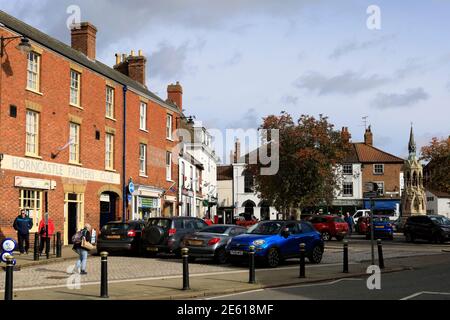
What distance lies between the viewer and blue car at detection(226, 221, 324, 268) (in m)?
19.2

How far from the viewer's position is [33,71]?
25.7m

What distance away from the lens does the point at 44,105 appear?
26.0m

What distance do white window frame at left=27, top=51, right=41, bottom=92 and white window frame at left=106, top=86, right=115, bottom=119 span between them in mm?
6191

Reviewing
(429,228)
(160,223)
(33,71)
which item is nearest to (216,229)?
(160,223)

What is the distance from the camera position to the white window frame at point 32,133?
82.2ft

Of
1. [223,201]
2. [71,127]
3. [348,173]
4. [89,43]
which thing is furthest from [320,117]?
[223,201]

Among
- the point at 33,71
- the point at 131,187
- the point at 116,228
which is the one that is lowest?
the point at 116,228

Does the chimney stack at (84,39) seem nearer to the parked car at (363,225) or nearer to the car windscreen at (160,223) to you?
the car windscreen at (160,223)

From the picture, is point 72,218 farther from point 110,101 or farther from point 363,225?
point 363,225

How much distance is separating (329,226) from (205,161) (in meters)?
25.6

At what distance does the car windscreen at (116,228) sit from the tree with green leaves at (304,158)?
19192 millimetres

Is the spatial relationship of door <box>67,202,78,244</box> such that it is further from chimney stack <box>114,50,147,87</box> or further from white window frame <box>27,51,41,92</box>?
chimney stack <box>114,50,147,87</box>

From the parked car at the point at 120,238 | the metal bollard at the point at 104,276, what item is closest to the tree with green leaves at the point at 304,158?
the parked car at the point at 120,238

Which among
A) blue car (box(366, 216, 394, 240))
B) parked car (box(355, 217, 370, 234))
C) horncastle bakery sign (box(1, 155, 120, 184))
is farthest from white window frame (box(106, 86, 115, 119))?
parked car (box(355, 217, 370, 234))
